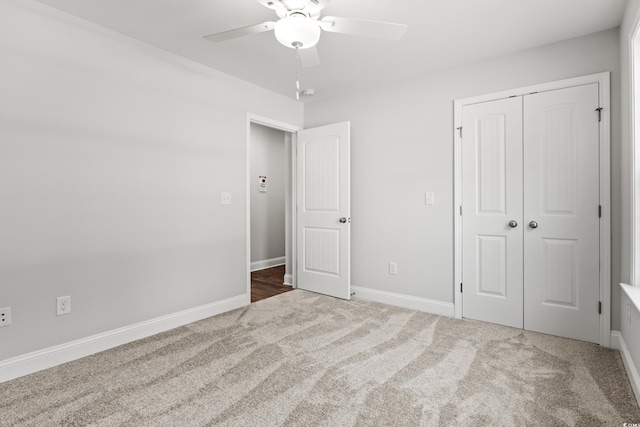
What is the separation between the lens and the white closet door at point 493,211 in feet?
9.15

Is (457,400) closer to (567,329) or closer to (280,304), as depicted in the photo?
(567,329)

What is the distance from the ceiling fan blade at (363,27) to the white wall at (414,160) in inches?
61.8

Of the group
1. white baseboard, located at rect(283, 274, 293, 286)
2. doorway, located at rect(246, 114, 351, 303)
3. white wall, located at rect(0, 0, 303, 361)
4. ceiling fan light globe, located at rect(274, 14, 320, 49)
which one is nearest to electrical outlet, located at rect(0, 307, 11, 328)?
white wall, located at rect(0, 0, 303, 361)

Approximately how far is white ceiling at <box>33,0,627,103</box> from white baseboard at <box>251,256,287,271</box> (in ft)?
10.6

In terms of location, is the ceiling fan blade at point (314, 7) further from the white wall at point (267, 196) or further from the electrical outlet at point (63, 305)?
the white wall at point (267, 196)

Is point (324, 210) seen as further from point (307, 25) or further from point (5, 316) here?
point (5, 316)

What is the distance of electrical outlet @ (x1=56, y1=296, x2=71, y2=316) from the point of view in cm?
221

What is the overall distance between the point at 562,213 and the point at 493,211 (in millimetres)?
498

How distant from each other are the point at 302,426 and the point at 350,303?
2.02m

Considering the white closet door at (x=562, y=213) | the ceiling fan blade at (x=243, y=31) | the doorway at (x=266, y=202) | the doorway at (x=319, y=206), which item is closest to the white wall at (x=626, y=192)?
the white closet door at (x=562, y=213)

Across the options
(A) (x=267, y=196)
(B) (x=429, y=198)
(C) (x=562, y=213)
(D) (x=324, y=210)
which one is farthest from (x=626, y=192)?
(A) (x=267, y=196)

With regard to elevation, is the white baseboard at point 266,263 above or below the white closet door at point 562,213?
below

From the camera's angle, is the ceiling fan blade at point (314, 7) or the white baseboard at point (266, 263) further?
the white baseboard at point (266, 263)

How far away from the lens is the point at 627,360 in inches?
82.4
